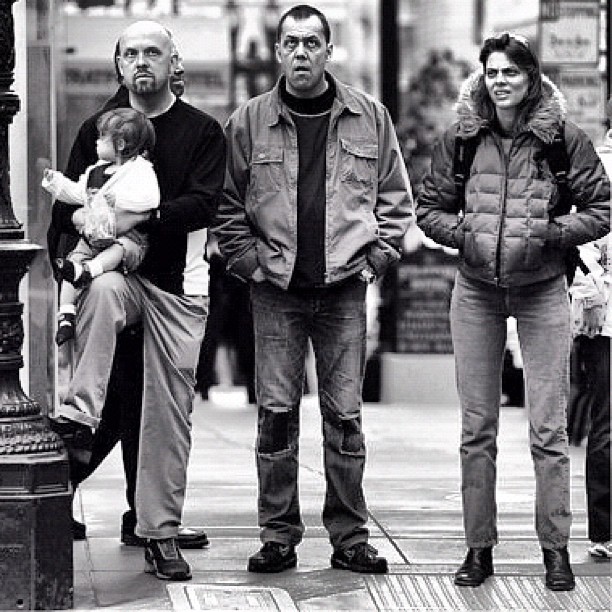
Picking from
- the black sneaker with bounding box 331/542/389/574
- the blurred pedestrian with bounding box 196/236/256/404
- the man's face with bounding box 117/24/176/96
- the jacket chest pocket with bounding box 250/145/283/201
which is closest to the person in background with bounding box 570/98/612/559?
the black sneaker with bounding box 331/542/389/574

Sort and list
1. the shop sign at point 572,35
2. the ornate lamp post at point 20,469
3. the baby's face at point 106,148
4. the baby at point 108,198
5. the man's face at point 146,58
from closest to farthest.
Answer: the ornate lamp post at point 20,469
the baby at point 108,198
the baby's face at point 106,148
the man's face at point 146,58
the shop sign at point 572,35

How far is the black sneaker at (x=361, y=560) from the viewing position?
7812 mm

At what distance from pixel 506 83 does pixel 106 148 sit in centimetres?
156

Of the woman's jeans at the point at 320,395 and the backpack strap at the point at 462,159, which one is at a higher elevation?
the backpack strap at the point at 462,159

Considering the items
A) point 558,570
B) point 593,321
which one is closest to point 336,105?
point 593,321

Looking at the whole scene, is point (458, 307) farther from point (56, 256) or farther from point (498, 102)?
point (56, 256)

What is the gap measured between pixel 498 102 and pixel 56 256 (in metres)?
1.86

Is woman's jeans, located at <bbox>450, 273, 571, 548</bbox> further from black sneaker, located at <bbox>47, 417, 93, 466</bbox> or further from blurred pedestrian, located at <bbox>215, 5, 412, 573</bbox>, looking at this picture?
black sneaker, located at <bbox>47, 417, 93, 466</bbox>

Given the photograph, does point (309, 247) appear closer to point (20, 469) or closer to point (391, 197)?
point (391, 197)

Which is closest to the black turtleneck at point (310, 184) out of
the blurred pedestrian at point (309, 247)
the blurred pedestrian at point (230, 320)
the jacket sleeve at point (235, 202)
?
the blurred pedestrian at point (309, 247)

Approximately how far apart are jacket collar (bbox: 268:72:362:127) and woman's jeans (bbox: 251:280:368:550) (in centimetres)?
68

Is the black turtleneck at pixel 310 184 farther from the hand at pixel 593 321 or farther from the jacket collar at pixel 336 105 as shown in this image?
the hand at pixel 593 321

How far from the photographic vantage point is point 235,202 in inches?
314

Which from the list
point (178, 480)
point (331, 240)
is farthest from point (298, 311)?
point (178, 480)
